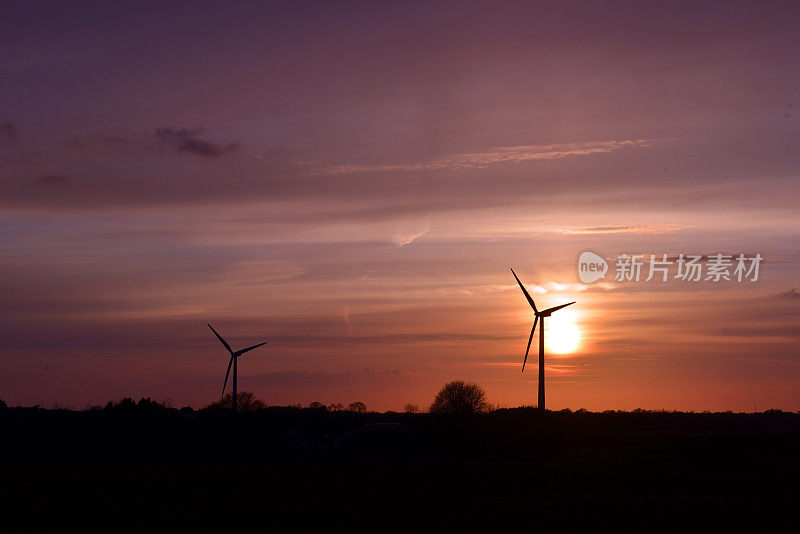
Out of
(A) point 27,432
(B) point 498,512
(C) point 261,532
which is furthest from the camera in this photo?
(A) point 27,432

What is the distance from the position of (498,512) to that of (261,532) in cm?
1496

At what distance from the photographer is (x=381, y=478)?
7844 centimetres

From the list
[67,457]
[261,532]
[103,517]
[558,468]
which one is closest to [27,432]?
[67,457]

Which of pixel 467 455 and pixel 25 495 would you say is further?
pixel 467 455

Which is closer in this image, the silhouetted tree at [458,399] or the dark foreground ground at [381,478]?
the dark foreground ground at [381,478]

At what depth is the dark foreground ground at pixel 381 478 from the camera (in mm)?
50844

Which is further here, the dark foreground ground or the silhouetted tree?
the silhouetted tree

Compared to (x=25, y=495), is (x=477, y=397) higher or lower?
higher

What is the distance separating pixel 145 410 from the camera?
152 metres

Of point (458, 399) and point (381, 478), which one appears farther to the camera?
point (458, 399)

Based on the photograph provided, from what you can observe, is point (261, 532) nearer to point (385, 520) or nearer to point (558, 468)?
point (385, 520)

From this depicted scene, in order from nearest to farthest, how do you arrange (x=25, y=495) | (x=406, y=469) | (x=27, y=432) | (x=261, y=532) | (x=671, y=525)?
1. (x=261, y=532)
2. (x=671, y=525)
3. (x=25, y=495)
4. (x=406, y=469)
5. (x=27, y=432)

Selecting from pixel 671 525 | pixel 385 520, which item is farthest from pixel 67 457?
A: pixel 671 525

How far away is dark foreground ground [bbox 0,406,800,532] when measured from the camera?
5084 cm
